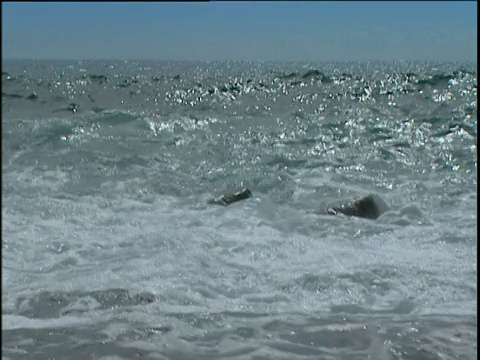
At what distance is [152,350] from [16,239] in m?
2.62

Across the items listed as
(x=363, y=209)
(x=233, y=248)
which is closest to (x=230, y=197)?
(x=363, y=209)

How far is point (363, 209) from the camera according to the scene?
6.32 meters

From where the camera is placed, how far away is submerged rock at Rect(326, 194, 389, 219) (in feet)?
20.4

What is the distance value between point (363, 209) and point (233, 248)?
182 centimetres

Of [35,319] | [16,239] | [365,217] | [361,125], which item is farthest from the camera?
[361,125]

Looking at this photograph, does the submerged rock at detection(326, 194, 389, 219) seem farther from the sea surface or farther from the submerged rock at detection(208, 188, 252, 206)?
the submerged rock at detection(208, 188, 252, 206)

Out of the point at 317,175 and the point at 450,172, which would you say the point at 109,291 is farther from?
the point at 450,172

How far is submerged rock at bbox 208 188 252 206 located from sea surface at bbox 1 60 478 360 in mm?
111

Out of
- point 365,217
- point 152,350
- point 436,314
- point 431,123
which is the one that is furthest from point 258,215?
point 431,123

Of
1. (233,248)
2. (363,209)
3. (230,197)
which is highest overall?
(363,209)

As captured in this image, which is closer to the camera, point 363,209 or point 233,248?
point 233,248

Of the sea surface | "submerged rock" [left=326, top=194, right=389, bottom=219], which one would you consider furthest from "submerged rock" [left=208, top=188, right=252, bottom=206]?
"submerged rock" [left=326, top=194, right=389, bottom=219]

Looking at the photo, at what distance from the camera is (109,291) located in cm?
392

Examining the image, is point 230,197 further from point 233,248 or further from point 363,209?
point 233,248
